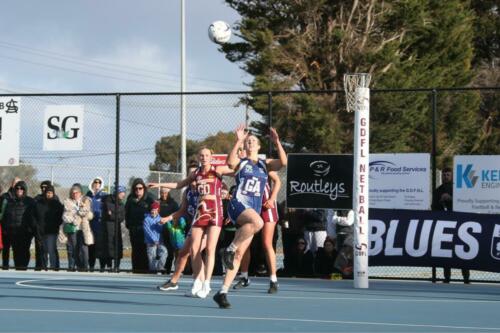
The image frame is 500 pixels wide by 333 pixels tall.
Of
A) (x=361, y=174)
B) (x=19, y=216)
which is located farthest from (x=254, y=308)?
(x=19, y=216)

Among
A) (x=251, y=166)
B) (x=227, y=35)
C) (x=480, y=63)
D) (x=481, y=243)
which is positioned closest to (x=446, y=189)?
(x=481, y=243)

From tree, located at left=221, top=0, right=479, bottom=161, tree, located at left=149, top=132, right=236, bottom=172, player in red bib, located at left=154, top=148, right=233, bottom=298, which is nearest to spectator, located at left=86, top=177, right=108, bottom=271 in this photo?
player in red bib, located at left=154, top=148, right=233, bottom=298

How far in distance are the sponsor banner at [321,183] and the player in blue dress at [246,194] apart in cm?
493

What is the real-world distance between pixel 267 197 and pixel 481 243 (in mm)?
4536

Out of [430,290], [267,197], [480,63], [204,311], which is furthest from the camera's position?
[480,63]

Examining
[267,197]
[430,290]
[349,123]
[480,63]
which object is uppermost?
[480,63]

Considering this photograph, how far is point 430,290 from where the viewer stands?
18.0m

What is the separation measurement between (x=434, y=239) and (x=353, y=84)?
3271mm

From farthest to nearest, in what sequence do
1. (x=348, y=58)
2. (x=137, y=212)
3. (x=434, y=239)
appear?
(x=348, y=58) → (x=137, y=212) → (x=434, y=239)

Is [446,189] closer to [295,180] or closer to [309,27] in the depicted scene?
[295,180]

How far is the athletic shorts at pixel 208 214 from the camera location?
48.7 ft

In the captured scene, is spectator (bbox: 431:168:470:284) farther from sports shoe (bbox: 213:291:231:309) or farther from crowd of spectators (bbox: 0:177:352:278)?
sports shoe (bbox: 213:291:231:309)

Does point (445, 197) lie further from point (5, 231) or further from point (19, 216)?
point (5, 231)

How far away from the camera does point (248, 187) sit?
1498 cm
